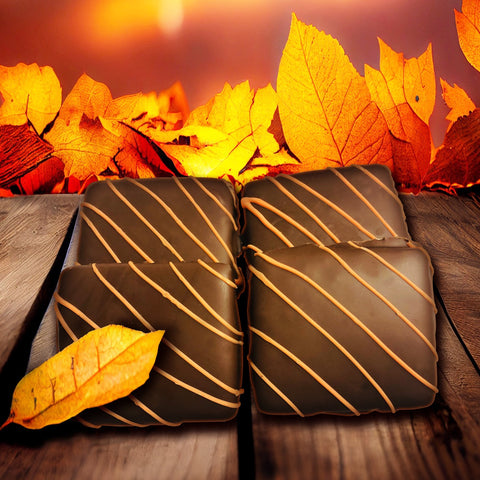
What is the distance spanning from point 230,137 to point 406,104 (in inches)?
19.3

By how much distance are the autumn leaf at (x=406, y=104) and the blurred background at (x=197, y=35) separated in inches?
1.0

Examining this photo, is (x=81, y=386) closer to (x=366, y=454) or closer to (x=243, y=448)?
(x=243, y=448)

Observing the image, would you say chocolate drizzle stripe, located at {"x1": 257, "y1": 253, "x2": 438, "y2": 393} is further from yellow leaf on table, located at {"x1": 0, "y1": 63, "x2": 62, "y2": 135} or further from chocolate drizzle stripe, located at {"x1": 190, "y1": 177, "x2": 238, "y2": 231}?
yellow leaf on table, located at {"x1": 0, "y1": 63, "x2": 62, "y2": 135}

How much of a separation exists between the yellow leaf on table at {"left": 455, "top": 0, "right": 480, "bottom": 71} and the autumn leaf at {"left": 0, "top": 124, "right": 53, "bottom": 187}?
1162 mm

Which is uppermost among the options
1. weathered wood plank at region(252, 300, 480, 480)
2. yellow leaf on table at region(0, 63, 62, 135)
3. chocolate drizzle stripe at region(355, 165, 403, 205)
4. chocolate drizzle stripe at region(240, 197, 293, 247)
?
yellow leaf on table at region(0, 63, 62, 135)

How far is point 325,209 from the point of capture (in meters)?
1.05

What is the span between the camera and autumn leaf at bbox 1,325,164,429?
0.79 m

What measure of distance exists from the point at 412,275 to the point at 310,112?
1.81ft

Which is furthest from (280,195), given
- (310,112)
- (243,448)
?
(243,448)

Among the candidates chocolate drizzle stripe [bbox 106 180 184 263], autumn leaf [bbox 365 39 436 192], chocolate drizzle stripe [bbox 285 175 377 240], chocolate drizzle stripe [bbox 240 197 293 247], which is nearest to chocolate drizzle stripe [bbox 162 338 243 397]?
chocolate drizzle stripe [bbox 106 180 184 263]

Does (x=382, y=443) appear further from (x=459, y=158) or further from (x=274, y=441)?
(x=459, y=158)

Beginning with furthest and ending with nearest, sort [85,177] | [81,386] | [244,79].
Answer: [85,177] → [244,79] → [81,386]

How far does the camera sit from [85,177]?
132 cm

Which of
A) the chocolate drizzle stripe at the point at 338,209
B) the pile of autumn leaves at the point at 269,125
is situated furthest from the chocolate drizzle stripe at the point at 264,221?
the pile of autumn leaves at the point at 269,125
